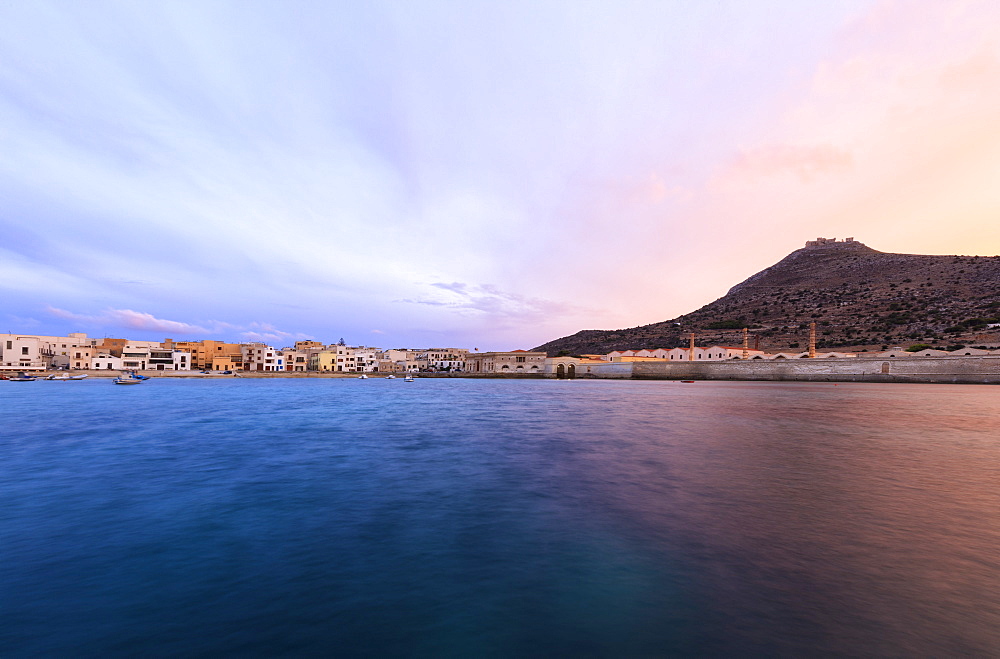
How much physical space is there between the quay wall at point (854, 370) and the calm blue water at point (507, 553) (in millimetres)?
56089

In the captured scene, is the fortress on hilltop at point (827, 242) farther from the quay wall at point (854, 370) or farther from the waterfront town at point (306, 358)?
the quay wall at point (854, 370)

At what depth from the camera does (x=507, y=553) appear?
6164 mm

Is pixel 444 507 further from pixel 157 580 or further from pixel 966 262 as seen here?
pixel 966 262

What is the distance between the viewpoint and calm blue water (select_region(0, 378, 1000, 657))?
13.5ft

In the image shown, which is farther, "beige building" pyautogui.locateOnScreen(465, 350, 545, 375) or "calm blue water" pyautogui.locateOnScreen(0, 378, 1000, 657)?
"beige building" pyautogui.locateOnScreen(465, 350, 545, 375)

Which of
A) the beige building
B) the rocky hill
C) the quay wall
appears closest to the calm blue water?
the quay wall

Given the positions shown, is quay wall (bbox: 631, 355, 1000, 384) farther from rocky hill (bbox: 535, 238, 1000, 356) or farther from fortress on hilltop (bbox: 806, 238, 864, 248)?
fortress on hilltop (bbox: 806, 238, 864, 248)

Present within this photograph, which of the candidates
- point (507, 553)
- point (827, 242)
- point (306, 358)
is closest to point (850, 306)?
point (827, 242)

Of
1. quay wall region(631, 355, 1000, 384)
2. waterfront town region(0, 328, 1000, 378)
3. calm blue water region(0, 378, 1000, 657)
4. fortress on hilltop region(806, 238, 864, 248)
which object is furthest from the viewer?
fortress on hilltop region(806, 238, 864, 248)

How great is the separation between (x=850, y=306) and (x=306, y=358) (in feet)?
462

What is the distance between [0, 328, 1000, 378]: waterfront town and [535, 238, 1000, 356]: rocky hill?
13239 millimetres

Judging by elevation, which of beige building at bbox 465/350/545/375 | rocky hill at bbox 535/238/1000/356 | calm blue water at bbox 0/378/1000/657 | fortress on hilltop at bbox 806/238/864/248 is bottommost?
calm blue water at bbox 0/378/1000/657

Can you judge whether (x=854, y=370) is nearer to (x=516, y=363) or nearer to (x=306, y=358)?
(x=516, y=363)

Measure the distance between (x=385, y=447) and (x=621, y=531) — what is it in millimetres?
10410
